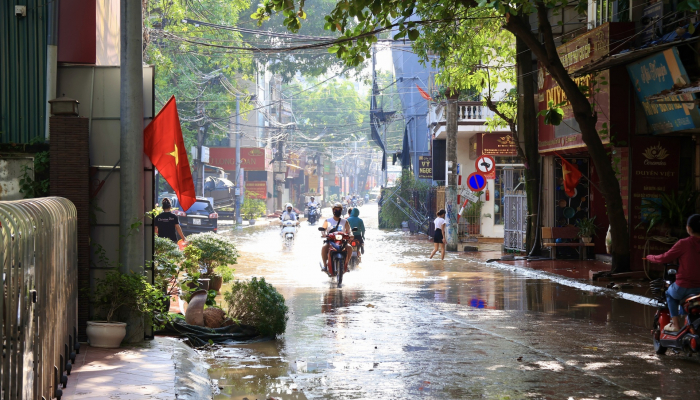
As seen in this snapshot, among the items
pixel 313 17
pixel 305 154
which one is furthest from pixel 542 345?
pixel 305 154

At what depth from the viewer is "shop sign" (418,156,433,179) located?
39497 millimetres

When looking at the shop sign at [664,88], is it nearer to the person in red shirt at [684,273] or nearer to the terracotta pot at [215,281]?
the person in red shirt at [684,273]

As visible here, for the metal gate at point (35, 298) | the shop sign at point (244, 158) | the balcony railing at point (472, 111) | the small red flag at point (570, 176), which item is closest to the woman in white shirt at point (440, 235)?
the small red flag at point (570, 176)

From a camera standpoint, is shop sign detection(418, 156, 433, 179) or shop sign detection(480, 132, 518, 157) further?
shop sign detection(418, 156, 433, 179)

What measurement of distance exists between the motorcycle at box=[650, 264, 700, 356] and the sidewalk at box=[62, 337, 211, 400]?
5.26 meters

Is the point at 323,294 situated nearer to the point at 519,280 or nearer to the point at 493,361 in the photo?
the point at 519,280

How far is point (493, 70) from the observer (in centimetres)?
2533

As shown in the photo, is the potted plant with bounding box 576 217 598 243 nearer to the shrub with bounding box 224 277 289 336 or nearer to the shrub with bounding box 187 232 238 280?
the shrub with bounding box 187 232 238 280

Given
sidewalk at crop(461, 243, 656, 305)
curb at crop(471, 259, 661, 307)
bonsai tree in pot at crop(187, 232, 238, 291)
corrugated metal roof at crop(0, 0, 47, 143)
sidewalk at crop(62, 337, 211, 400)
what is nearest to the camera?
sidewalk at crop(62, 337, 211, 400)

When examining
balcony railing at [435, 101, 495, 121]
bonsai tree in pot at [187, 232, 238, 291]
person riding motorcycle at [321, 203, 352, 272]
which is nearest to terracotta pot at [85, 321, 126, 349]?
bonsai tree in pot at [187, 232, 238, 291]

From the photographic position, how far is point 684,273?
855 cm

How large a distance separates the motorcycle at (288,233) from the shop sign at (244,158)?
3254 cm

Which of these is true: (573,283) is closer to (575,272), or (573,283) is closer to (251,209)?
(575,272)

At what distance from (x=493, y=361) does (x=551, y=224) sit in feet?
51.4
